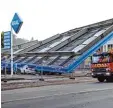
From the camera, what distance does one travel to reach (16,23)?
30.3 m

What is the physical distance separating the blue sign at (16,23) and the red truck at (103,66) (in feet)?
24.9

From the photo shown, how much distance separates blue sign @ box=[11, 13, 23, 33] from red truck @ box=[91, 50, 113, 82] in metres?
7.60

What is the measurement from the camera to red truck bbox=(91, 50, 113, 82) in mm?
26044

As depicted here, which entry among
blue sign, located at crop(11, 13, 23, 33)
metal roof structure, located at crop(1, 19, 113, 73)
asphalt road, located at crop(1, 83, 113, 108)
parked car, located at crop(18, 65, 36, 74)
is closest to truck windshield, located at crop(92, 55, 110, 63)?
metal roof structure, located at crop(1, 19, 113, 73)

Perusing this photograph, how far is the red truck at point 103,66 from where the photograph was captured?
26044 mm

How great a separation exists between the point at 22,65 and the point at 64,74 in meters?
6.93

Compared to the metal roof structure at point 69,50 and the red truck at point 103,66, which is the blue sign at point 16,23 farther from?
the red truck at point 103,66

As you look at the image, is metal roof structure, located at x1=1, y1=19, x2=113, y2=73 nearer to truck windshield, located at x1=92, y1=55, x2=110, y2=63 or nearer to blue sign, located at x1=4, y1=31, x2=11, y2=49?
blue sign, located at x1=4, y1=31, x2=11, y2=49

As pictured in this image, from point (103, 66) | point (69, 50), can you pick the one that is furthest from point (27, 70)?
point (103, 66)

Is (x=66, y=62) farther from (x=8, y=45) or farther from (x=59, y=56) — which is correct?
(x=8, y=45)

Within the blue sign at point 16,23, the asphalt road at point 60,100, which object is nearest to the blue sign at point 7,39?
the blue sign at point 16,23

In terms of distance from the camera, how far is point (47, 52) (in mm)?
40688

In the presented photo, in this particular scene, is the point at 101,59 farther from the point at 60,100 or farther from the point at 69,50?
the point at 60,100

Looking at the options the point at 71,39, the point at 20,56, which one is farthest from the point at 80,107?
the point at 20,56
